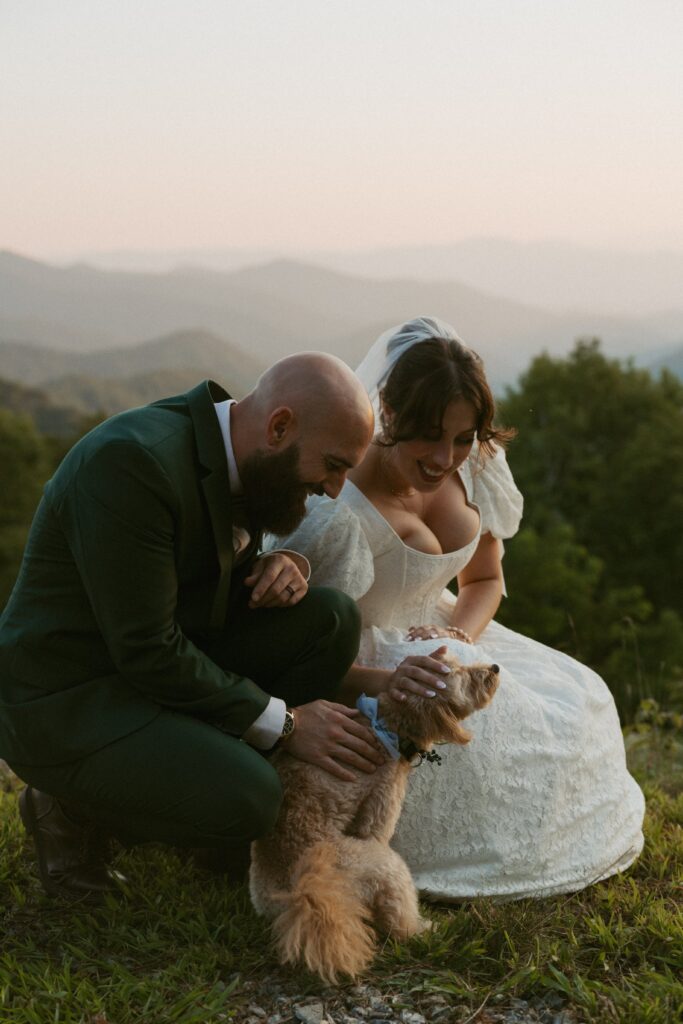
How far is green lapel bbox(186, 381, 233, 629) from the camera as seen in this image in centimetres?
353

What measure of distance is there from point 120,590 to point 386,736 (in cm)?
109

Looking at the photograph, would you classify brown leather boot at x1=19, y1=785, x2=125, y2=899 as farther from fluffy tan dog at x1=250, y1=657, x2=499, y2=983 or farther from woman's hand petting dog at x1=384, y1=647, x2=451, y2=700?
woman's hand petting dog at x1=384, y1=647, x2=451, y2=700

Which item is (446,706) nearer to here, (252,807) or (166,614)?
(252,807)

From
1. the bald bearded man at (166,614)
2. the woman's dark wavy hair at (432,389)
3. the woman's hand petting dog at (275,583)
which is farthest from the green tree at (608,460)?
the bald bearded man at (166,614)

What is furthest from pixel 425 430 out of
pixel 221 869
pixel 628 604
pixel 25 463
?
pixel 25 463

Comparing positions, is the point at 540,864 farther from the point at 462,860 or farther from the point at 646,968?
the point at 646,968

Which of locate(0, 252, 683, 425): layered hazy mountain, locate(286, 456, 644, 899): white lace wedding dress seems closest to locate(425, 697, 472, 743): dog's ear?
locate(286, 456, 644, 899): white lace wedding dress

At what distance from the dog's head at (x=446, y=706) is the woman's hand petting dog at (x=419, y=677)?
18 mm

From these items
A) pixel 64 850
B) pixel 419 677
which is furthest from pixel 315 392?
pixel 64 850

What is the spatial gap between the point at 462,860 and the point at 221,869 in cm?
97

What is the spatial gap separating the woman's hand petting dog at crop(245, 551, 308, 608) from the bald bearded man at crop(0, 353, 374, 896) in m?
0.06

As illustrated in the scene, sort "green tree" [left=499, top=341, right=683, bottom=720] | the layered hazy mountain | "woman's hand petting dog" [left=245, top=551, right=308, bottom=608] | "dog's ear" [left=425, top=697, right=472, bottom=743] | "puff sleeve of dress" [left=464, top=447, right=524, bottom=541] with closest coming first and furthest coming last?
1. "dog's ear" [left=425, top=697, right=472, bottom=743]
2. "woman's hand petting dog" [left=245, top=551, right=308, bottom=608]
3. "puff sleeve of dress" [left=464, top=447, right=524, bottom=541]
4. "green tree" [left=499, top=341, right=683, bottom=720]
5. the layered hazy mountain

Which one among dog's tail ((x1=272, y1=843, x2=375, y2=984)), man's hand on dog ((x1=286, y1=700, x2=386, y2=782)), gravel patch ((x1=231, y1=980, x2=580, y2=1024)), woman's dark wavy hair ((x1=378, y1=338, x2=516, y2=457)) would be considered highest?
woman's dark wavy hair ((x1=378, y1=338, x2=516, y2=457))

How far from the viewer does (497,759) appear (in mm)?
4102
